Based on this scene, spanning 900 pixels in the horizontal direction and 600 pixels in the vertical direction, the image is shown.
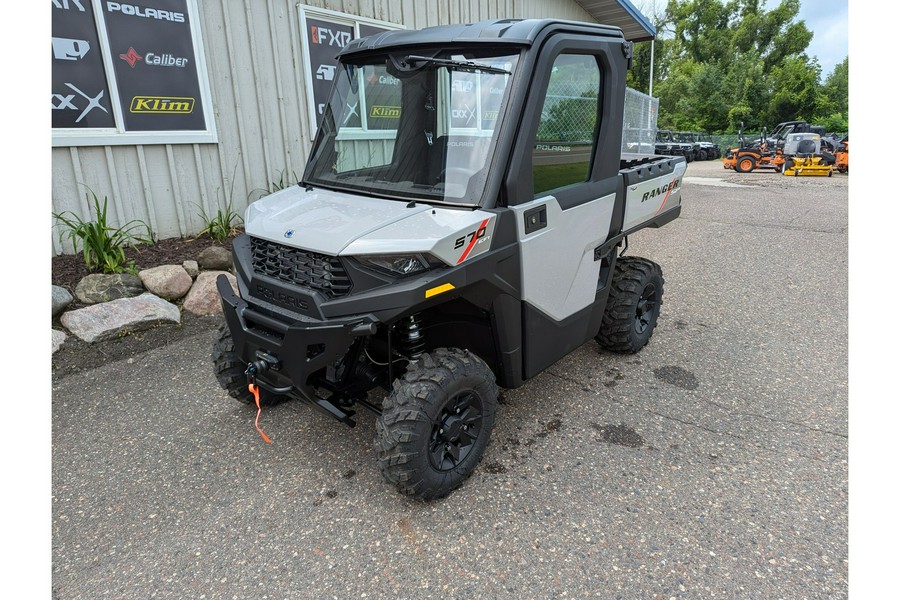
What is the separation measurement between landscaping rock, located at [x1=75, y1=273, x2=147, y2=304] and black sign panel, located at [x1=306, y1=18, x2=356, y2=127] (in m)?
3.16

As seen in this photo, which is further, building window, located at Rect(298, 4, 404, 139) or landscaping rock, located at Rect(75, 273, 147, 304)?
building window, located at Rect(298, 4, 404, 139)

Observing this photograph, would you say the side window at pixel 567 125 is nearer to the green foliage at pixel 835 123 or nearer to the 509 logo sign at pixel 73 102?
the 509 logo sign at pixel 73 102

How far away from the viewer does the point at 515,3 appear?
9.83 metres

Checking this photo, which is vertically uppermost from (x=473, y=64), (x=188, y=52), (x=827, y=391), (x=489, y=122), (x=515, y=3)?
(x=515, y=3)

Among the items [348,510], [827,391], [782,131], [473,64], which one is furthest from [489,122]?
[782,131]

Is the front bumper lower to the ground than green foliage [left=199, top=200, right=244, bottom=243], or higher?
lower

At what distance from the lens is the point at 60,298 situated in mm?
4309

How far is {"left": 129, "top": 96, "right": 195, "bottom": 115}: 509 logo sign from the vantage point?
5.14 m

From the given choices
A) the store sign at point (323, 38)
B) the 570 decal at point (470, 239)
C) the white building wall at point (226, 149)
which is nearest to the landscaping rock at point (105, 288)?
the white building wall at point (226, 149)

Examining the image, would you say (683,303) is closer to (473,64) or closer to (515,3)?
(473,64)

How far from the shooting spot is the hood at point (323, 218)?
238 cm

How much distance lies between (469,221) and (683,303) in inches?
152

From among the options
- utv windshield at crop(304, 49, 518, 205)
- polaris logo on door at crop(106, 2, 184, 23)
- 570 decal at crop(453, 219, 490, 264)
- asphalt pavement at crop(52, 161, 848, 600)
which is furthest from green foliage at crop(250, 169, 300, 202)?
570 decal at crop(453, 219, 490, 264)

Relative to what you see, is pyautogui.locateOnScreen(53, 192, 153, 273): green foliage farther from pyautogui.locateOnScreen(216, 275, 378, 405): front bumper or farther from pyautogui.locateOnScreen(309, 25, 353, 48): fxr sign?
pyautogui.locateOnScreen(309, 25, 353, 48): fxr sign
